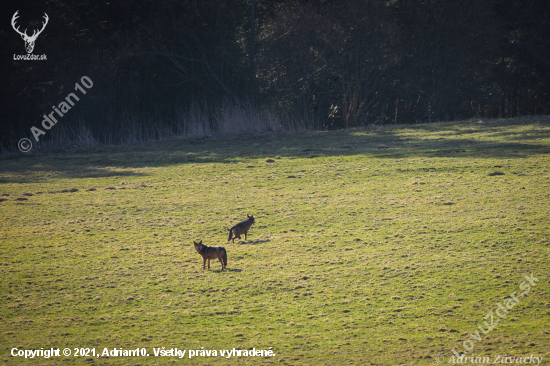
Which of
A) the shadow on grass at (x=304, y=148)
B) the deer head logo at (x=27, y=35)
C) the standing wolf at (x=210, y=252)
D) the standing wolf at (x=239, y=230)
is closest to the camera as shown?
the standing wolf at (x=210, y=252)

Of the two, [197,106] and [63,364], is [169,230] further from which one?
[197,106]

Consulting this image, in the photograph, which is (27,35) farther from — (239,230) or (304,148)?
(239,230)

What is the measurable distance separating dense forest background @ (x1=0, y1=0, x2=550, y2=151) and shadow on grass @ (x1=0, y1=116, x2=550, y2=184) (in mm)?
4093

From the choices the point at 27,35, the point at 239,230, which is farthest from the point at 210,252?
the point at 27,35

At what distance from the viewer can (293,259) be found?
803cm

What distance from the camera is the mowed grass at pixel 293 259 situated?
5746 millimetres

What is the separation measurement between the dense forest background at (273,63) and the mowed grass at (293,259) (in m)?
11.7

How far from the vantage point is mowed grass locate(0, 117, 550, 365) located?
575cm

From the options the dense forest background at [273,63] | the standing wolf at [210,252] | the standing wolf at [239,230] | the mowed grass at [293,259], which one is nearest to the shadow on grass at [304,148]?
the mowed grass at [293,259]

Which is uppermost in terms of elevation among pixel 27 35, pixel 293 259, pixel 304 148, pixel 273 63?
pixel 27 35

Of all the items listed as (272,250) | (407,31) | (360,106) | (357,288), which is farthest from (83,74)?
(357,288)

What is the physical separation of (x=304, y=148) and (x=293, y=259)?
10862 mm

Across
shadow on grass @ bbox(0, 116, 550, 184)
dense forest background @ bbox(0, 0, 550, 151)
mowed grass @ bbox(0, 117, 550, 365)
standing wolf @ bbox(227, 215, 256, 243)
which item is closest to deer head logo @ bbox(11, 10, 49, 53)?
dense forest background @ bbox(0, 0, 550, 151)

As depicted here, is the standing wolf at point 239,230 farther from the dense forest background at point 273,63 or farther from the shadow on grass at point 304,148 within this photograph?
the dense forest background at point 273,63
